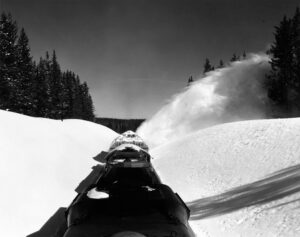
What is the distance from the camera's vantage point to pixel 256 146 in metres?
14.0

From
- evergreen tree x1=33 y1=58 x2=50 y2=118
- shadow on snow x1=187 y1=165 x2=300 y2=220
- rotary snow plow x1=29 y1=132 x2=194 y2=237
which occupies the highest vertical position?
evergreen tree x1=33 y1=58 x2=50 y2=118

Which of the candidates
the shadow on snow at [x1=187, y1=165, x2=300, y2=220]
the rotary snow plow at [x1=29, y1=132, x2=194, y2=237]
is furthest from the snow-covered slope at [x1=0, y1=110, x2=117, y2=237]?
the shadow on snow at [x1=187, y1=165, x2=300, y2=220]

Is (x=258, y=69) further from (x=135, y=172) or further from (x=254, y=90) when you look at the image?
(x=135, y=172)

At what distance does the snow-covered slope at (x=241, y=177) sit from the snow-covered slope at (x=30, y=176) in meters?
3.86

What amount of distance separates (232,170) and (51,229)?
844 centimetres

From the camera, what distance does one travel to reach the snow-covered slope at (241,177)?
6.76m

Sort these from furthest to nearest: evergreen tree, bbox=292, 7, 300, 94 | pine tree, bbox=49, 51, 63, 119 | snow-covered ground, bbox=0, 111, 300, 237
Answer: pine tree, bbox=49, 51, 63, 119 < evergreen tree, bbox=292, 7, 300, 94 < snow-covered ground, bbox=0, 111, 300, 237

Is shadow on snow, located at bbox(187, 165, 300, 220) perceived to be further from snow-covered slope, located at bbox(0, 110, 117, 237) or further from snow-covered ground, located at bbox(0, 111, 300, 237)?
snow-covered slope, located at bbox(0, 110, 117, 237)

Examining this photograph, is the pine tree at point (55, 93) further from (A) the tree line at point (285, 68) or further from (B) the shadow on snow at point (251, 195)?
(B) the shadow on snow at point (251, 195)

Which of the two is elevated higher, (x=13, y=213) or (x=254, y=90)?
(x=254, y=90)

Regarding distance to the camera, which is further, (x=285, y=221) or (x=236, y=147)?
(x=236, y=147)

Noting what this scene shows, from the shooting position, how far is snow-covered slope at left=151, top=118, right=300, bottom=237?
6.76 metres

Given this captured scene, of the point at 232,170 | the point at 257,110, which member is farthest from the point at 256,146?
the point at 257,110

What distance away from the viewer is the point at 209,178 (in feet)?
40.9
